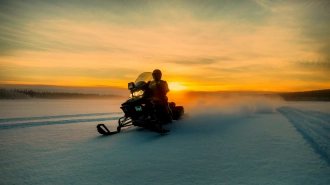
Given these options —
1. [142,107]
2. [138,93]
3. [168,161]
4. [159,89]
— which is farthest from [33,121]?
[168,161]

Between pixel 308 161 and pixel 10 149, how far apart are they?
7.15 m

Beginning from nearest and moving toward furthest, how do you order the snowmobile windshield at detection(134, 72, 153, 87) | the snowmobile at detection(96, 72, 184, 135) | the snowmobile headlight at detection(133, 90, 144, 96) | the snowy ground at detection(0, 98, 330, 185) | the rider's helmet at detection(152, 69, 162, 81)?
the snowy ground at detection(0, 98, 330, 185), the snowmobile at detection(96, 72, 184, 135), the snowmobile headlight at detection(133, 90, 144, 96), the snowmobile windshield at detection(134, 72, 153, 87), the rider's helmet at detection(152, 69, 162, 81)

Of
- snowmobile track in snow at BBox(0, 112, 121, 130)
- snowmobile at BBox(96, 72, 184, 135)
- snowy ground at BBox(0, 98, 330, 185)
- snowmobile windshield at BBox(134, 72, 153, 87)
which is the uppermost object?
snowmobile windshield at BBox(134, 72, 153, 87)

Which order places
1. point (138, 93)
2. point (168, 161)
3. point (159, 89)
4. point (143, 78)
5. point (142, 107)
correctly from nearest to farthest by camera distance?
point (168, 161) → point (142, 107) → point (138, 93) → point (143, 78) → point (159, 89)

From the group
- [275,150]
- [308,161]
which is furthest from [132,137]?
[308,161]

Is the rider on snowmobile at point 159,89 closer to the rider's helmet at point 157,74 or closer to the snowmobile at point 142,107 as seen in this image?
the rider's helmet at point 157,74

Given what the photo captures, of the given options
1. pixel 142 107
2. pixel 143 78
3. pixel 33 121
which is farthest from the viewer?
pixel 33 121

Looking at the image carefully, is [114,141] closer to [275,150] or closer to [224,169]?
[224,169]

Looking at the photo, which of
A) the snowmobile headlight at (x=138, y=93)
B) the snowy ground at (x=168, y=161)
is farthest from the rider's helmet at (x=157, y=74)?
the snowy ground at (x=168, y=161)

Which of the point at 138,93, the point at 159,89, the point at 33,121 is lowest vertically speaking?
the point at 33,121

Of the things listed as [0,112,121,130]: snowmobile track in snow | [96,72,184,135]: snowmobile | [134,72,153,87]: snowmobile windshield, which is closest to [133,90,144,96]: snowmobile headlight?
[96,72,184,135]: snowmobile

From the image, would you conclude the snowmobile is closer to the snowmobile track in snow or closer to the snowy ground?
the snowy ground

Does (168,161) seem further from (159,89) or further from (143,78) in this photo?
(143,78)

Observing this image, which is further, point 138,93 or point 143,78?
point 143,78
